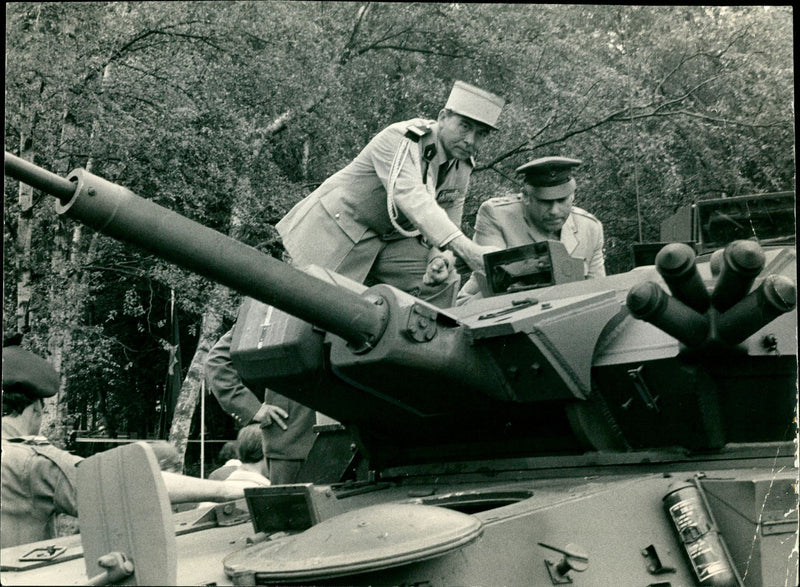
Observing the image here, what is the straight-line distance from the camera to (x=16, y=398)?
17.5 feet

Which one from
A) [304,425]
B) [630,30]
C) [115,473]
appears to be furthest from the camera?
[630,30]

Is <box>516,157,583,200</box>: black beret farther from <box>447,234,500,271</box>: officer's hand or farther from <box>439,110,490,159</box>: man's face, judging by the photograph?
<box>447,234,500,271</box>: officer's hand

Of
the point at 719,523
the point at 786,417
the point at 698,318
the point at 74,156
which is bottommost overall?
the point at 719,523

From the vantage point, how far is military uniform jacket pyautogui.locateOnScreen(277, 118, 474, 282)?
671 cm

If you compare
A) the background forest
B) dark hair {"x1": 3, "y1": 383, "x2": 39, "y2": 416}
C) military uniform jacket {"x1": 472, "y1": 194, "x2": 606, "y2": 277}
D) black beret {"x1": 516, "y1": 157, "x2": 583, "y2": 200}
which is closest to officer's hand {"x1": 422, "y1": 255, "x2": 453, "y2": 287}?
military uniform jacket {"x1": 472, "y1": 194, "x2": 606, "y2": 277}

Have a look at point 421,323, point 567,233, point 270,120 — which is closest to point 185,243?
point 421,323

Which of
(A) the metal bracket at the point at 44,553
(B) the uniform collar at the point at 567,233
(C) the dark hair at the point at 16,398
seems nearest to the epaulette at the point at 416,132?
(B) the uniform collar at the point at 567,233

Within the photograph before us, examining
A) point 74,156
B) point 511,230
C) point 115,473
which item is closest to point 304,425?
point 511,230

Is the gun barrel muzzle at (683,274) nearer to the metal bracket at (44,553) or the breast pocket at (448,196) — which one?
the breast pocket at (448,196)

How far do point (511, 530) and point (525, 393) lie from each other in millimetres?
978

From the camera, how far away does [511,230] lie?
→ 734 centimetres

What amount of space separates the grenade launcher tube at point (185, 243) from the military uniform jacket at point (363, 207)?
7.09 feet

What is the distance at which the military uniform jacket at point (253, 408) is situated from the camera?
7.06 meters

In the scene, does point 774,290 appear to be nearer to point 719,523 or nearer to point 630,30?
point 719,523
